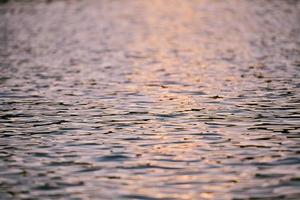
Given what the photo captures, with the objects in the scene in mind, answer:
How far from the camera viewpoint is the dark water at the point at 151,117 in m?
20.6

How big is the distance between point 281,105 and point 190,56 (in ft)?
81.4

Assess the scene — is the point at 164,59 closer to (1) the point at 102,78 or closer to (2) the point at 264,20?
(1) the point at 102,78

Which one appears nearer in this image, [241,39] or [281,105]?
[281,105]

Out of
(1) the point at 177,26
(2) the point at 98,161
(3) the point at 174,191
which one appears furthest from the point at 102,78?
(1) the point at 177,26

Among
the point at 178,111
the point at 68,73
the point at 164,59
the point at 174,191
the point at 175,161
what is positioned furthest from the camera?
the point at 164,59

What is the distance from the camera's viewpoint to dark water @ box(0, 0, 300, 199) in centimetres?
2059

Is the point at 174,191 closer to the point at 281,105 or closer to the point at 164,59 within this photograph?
the point at 281,105

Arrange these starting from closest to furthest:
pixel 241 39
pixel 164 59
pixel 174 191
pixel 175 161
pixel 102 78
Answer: pixel 174 191
pixel 175 161
pixel 102 78
pixel 164 59
pixel 241 39

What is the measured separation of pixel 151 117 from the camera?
30953 millimetres

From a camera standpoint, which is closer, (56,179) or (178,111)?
(56,179)

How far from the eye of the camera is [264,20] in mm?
91688

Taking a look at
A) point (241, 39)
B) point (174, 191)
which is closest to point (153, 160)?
point (174, 191)

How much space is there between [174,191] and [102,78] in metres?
25.8

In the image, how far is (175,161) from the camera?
2292 cm
